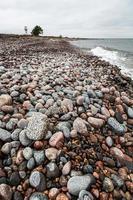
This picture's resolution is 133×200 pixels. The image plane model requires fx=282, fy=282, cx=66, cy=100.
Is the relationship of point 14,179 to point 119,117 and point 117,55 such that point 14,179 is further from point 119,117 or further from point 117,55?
point 117,55

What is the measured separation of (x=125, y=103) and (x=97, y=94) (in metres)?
0.64

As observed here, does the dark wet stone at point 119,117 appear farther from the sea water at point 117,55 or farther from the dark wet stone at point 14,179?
the sea water at point 117,55

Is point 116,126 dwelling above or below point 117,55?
above

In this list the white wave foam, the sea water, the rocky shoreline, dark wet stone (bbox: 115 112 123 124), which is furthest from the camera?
the sea water

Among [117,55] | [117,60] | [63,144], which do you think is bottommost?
[117,55]

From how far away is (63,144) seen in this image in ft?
12.6

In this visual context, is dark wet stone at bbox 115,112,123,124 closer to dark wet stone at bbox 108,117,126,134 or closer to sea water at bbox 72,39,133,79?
dark wet stone at bbox 108,117,126,134

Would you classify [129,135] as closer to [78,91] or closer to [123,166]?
[123,166]

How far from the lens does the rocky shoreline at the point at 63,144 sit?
3.25 metres

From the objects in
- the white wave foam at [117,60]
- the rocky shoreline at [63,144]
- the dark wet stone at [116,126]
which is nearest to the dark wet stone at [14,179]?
the rocky shoreline at [63,144]

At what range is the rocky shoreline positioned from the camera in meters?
3.25

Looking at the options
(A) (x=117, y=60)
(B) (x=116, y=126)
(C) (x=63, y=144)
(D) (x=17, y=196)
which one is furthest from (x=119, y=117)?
(A) (x=117, y=60)

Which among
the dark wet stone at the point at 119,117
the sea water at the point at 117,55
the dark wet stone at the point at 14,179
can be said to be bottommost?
the sea water at the point at 117,55

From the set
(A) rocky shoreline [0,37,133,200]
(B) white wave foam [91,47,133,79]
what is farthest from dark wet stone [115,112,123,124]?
(B) white wave foam [91,47,133,79]
